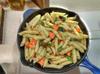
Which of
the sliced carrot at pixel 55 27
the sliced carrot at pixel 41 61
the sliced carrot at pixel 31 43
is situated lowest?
the sliced carrot at pixel 41 61

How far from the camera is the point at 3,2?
95 cm

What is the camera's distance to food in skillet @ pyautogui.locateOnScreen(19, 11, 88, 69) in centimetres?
74

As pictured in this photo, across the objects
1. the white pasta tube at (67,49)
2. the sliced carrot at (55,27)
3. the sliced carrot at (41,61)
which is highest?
the sliced carrot at (55,27)

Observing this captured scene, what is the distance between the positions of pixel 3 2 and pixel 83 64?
35cm

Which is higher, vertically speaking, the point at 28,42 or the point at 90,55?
the point at 28,42

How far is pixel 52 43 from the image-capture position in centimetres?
75

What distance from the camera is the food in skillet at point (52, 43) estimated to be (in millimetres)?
740

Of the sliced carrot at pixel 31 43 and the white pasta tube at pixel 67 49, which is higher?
the sliced carrot at pixel 31 43

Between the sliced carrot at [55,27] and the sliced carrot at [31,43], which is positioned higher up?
the sliced carrot at [55,27]

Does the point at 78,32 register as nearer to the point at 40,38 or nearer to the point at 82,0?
the point at 40,38

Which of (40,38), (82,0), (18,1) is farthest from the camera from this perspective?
(82,0)

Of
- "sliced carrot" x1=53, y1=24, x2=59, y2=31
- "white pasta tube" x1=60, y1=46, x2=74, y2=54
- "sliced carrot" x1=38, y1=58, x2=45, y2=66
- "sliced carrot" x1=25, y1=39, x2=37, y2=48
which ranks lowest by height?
"sliced carrot" x1=38, y1=58, x2=45, y2=66

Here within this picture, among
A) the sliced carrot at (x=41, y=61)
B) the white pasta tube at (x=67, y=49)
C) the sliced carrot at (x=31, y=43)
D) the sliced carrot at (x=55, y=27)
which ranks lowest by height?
the sliced carrot at (x=41, y=61)

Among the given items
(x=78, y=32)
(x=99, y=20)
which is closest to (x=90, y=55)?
(x=99, y=20)
